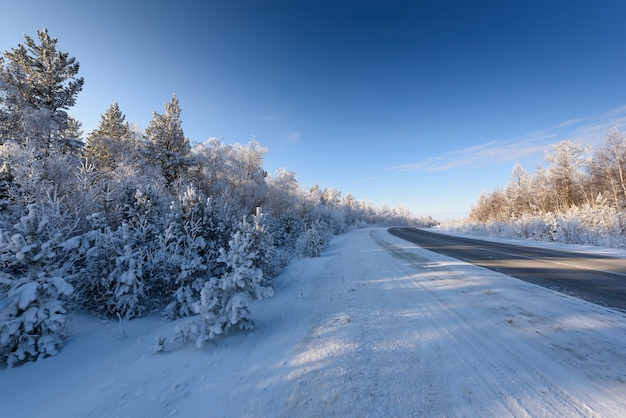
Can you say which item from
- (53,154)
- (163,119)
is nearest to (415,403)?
(53,154)

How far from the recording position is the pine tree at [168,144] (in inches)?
824

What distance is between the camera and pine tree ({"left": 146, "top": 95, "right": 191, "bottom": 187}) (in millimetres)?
20922

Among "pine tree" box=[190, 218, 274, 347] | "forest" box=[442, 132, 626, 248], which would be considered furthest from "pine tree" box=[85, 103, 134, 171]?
"forest" box=[442, 132, 626, 248]

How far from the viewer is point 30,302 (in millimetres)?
3775

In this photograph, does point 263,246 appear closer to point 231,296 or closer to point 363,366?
point 231,296

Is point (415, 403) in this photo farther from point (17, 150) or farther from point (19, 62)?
point (19, 62)

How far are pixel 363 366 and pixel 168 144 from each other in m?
24.8

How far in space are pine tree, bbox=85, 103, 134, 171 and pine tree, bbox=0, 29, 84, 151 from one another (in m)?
4.92

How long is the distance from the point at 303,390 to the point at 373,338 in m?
1.55

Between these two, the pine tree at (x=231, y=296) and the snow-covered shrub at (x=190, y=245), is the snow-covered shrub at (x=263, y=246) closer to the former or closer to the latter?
the pine tree at (x=231, y=296)

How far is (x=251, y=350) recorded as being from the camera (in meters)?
4.09

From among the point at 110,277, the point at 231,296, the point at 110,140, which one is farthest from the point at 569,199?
the point at 110,140

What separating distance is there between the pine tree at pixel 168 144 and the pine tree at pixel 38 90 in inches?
207

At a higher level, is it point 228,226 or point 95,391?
point 228,226
